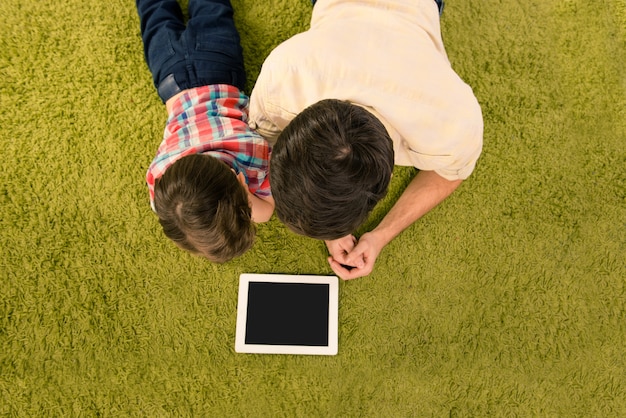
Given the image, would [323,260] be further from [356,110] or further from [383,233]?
[356,110]

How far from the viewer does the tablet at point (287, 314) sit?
978 mm

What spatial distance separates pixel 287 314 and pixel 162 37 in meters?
0.66

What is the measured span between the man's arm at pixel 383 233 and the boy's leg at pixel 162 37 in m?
0.50

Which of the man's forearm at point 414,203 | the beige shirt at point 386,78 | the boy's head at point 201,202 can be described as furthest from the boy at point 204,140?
the man's forearm at point 414,203

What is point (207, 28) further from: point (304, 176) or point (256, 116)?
point (304, 176)

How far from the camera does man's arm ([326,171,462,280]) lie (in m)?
0.95

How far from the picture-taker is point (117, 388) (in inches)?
38.7

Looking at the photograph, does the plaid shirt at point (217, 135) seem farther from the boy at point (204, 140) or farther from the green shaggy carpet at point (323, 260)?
the green shaggy carpet at point (323, 260)

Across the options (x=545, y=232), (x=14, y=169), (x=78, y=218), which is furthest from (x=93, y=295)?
(x=545, y=232)

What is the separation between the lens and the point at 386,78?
0.60 m

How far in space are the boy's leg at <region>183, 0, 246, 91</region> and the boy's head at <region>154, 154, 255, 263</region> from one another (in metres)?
0.29

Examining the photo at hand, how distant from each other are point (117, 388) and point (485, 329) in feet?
2.81

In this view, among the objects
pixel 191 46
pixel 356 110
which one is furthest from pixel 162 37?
pixel 356 110

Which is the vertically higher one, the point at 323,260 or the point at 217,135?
the point at 217,135
